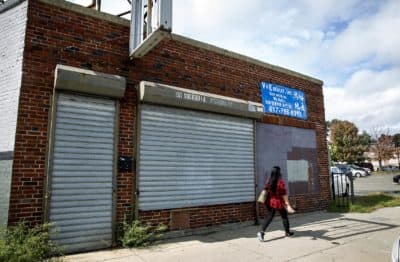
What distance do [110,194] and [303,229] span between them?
4.97 meters

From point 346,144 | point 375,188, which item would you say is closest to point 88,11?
point 375,188

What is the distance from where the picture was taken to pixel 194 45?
7828 millimetres

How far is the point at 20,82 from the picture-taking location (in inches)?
210

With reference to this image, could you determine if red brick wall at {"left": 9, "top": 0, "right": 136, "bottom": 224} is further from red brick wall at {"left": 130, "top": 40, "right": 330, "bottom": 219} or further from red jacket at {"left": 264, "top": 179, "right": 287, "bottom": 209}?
red jacket at {"left": 264, "top": 179, "right": 287, "bottom": 209}

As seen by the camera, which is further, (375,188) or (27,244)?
(375,188)

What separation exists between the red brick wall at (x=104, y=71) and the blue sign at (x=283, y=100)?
370 millimetres

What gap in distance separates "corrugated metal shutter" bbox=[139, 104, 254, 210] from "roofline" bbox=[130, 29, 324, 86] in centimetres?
130

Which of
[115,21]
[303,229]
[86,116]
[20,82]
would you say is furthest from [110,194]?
[303,229]

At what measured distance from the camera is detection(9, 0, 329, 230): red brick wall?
525cm

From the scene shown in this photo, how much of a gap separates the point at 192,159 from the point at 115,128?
2.13 meters

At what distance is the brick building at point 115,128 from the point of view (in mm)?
5379

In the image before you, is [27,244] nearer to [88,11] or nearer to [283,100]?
[88,11]

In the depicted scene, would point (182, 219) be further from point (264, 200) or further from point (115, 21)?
point (115, 21)

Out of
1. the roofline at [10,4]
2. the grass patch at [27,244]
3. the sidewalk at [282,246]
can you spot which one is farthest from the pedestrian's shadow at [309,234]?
the roofline at [10,4]
